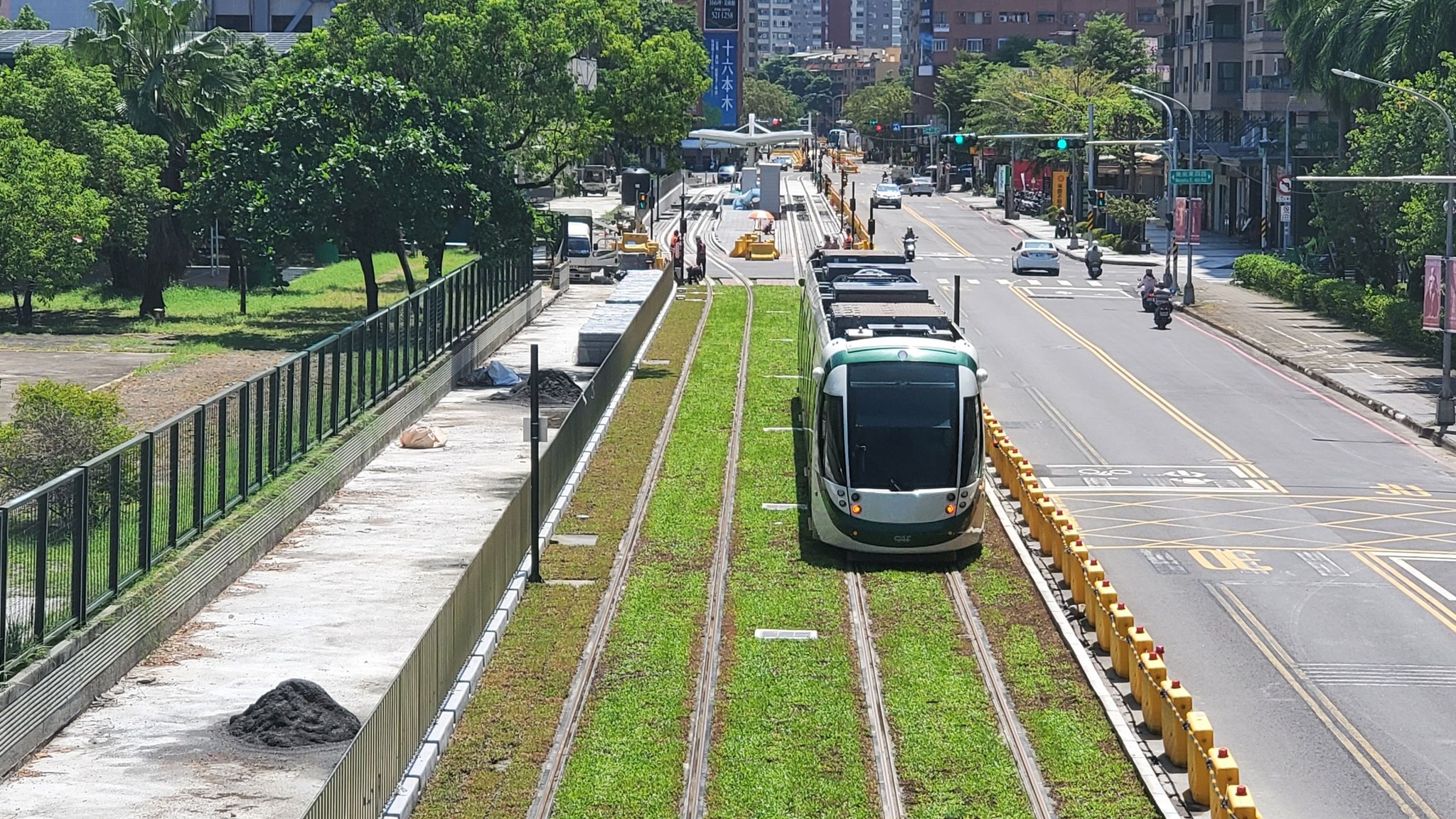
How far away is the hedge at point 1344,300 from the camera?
53.6 m

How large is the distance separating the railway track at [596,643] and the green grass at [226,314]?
15030 millimetres

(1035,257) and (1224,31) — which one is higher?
(1224,31)

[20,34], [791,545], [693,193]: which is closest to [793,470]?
[791,545]

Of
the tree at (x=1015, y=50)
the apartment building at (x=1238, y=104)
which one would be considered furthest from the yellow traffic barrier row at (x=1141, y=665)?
the tree at (x=1015, y=50)

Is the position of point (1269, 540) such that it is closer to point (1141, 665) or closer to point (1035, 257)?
point (1141, 665)

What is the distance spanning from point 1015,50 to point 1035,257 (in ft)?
383

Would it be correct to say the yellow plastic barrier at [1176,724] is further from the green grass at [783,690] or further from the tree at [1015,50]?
the tree at [1015,50]

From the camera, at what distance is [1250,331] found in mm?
58062

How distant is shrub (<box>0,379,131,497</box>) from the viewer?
27.2 meters

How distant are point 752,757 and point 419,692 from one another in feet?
11.1

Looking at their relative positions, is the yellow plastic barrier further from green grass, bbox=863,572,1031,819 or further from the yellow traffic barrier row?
green grass, bbox=863,572,1031,819

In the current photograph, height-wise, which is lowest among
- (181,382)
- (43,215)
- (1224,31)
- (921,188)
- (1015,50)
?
(181,382)

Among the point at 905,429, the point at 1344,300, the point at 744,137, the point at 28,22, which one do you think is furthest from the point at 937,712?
the point at 744,137

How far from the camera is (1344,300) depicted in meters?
60.7
